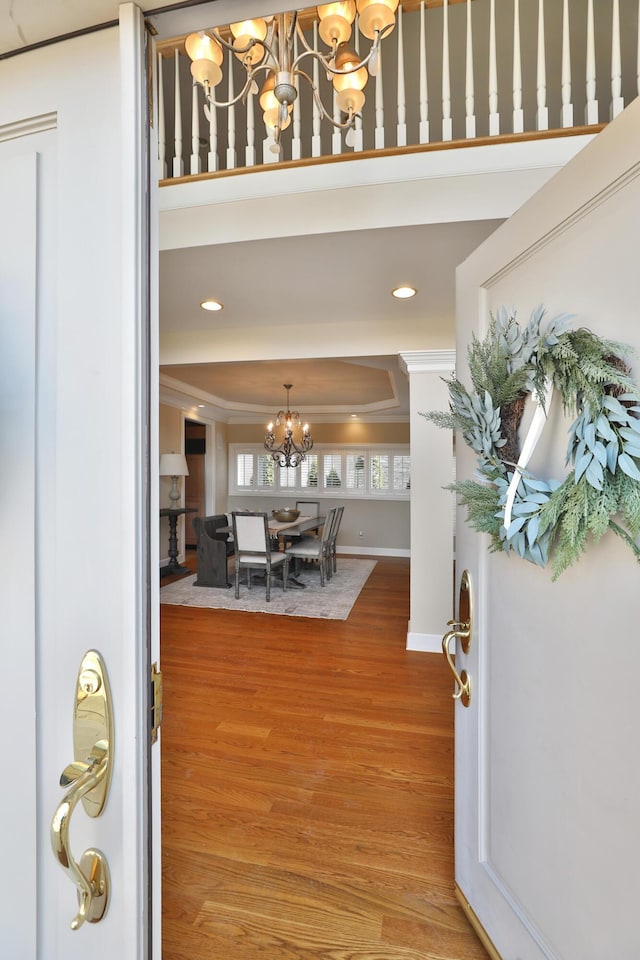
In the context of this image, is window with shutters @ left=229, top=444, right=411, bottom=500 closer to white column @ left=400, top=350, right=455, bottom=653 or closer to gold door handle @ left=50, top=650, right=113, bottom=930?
white column @ left=400, top=350, right=455, bottom=653

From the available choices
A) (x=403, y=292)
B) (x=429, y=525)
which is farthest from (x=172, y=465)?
(x=403, y=292)

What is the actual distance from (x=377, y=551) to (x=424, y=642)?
451 centimetres

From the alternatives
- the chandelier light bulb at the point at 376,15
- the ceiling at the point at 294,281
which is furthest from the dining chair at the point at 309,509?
the chandelier light bulb at the point at 376,15

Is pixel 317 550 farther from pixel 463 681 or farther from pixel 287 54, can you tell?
pixel 287 54

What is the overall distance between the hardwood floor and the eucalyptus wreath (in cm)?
132

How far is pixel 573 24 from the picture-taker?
2996mm

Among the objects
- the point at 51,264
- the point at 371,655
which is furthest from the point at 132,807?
the point at 371,655

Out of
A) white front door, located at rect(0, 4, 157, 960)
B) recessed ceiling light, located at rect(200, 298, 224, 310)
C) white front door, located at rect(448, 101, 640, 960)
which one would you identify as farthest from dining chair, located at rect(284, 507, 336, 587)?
white front door, located at rect(0, 4, 157, 960)

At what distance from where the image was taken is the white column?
366 centimetres

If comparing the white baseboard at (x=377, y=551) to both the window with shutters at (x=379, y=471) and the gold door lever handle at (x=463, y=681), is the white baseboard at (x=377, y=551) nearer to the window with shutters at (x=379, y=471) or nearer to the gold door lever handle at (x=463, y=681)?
the window with shutters at (x=379, y=471)

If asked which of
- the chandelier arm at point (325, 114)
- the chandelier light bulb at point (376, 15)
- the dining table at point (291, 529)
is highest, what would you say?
→ the chandelier light bulb at point (376, 15)

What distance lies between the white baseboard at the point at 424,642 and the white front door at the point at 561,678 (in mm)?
2402

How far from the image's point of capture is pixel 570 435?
89cm

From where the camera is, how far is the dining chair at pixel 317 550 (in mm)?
5652
